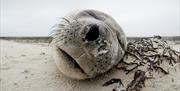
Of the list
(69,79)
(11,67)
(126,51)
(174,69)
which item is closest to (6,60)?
(11,67)

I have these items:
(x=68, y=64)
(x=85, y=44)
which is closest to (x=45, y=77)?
(x=68, y=64)

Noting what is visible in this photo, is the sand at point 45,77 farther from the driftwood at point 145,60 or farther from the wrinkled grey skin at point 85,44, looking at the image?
the wrinkled grey skin at point 85,44

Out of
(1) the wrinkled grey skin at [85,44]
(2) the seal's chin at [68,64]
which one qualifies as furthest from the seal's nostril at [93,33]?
(2) the seal's chin at [68,64]

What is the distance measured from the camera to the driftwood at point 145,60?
490cm

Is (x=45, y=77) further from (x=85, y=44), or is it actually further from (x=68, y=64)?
(x=85, y=44)

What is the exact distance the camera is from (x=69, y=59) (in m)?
4.48

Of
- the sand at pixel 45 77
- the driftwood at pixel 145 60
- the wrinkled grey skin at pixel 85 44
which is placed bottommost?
the sand at pixel 45 77

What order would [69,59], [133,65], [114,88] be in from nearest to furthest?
1. [69,59]
2. [114,88]
3. [133,65]

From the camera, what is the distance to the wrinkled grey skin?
432 cm

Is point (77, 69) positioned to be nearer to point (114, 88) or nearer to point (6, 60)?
point (114, 88)

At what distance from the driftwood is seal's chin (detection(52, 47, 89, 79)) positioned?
0.57m

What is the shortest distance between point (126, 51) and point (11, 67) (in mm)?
1597

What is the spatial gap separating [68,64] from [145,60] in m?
1.18

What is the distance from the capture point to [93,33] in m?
4.33
